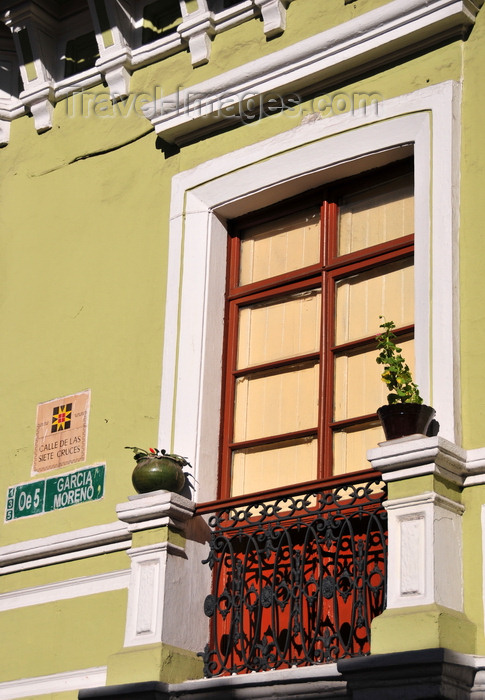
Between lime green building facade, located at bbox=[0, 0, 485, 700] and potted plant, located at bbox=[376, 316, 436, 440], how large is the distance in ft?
0.42

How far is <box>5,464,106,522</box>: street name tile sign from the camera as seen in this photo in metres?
7.75

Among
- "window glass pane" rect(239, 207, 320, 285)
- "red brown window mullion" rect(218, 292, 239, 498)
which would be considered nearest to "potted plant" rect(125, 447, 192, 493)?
"red brown window mullion" rect(218, 292, 239, 498)

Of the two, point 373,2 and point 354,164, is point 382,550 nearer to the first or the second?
point 354,164

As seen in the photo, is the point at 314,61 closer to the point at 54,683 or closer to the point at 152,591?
the point at 152,591

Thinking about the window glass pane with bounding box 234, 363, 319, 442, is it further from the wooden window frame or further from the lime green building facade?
the lime green building facade

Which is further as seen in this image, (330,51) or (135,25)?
(135,25)

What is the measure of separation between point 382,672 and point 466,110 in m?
3.02

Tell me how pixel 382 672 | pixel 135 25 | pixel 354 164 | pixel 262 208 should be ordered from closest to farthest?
pixel 382 672 → pixel 354 164 → pixel 262 208 → pixel 135 25

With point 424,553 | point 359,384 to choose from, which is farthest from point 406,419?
point 359,384

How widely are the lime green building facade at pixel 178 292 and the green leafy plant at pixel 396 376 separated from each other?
0.56 feet

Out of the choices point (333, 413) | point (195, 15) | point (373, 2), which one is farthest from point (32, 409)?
point (373, 2)

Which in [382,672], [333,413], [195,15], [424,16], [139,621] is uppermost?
[195,15]

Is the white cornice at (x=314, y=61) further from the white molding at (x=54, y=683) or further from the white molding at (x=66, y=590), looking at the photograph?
the white molding at (x=54, y=683)

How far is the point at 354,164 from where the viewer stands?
24.2 ft
